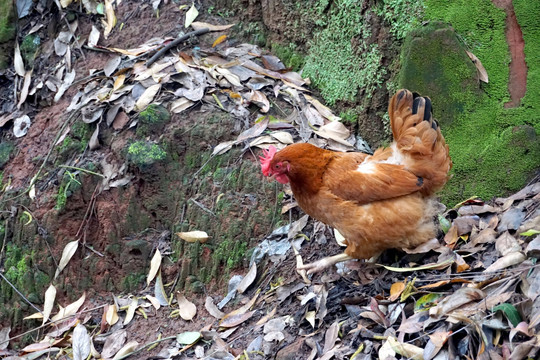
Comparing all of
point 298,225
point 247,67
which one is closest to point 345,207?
point 298,225

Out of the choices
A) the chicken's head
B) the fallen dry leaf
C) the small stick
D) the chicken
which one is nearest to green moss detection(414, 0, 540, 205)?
the chicken

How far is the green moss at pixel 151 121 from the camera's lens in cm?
537

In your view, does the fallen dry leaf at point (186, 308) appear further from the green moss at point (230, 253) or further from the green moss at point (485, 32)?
the green moss at point (485, 32)

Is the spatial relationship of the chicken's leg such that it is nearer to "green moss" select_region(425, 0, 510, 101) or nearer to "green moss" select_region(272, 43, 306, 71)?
"green moss" select_region(425, 0, 510, 101)

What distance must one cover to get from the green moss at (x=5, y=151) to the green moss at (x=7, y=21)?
1407 mm

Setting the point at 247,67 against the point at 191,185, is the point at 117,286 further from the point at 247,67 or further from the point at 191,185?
the point at 247,67

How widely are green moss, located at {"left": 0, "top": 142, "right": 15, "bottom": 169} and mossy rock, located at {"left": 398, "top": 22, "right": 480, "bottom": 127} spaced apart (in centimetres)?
420

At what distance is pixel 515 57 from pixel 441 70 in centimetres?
59

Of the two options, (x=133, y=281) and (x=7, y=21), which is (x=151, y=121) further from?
(x=7, y=21)

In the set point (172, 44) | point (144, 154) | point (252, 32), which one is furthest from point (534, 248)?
point (172, 44)

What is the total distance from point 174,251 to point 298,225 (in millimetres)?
1220

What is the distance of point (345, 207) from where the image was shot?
4191 mm

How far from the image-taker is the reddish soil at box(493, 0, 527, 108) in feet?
14.7

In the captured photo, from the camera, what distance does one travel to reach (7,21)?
648 centimetres
